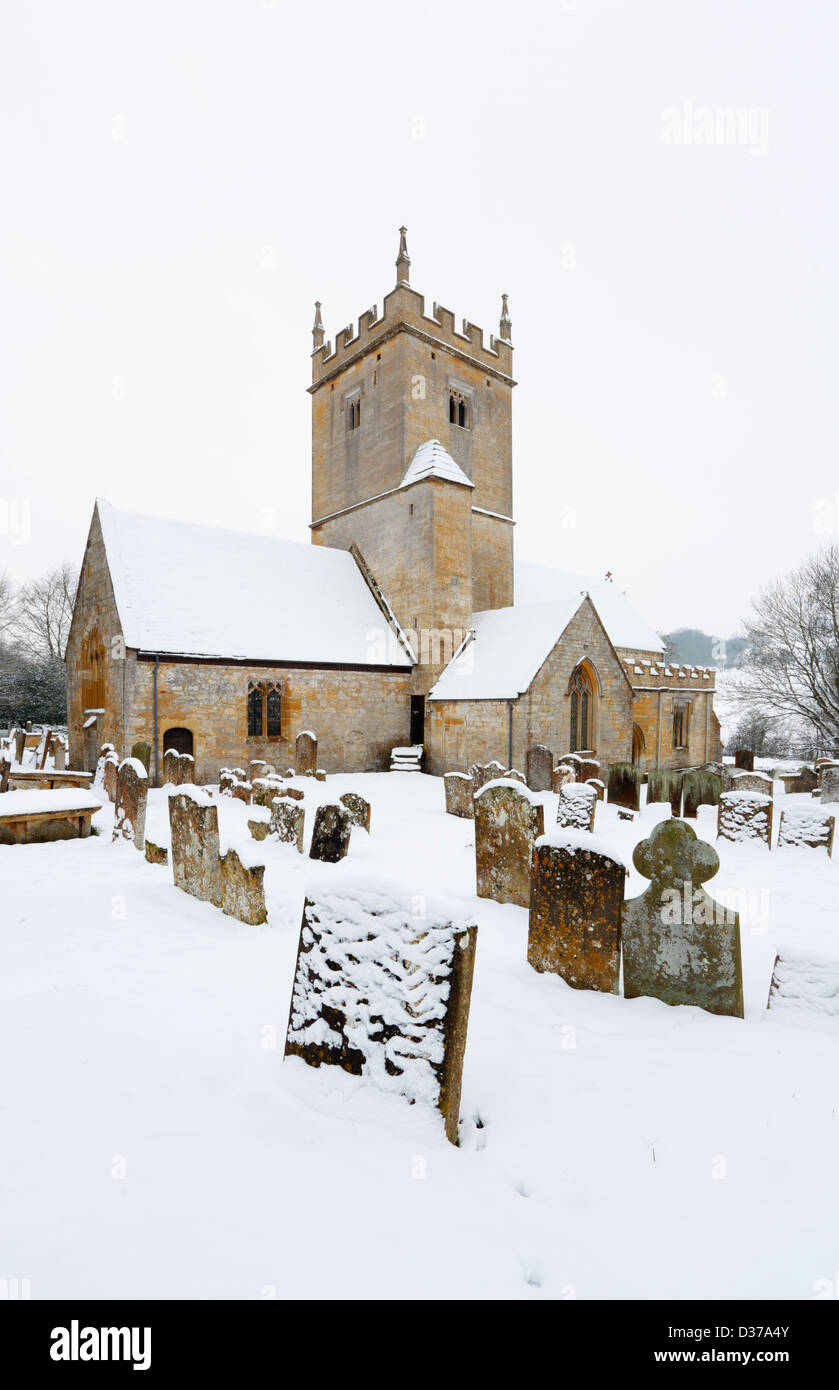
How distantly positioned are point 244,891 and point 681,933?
3748mm

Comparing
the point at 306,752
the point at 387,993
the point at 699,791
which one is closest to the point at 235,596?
the point at 306,752

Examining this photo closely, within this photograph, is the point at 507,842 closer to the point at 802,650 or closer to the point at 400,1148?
the point at 400,1148

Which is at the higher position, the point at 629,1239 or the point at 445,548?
the point at 445,548

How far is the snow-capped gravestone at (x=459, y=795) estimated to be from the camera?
12.0 m

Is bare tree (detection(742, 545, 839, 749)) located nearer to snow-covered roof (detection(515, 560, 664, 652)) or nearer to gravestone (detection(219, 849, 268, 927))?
snow-covered roof (detection(515, 560, 664, 652))

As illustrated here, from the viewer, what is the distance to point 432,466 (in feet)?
71.2

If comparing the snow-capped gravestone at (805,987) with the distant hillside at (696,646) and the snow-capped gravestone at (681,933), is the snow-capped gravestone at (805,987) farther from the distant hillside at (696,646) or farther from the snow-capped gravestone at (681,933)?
the distant hillside at (696,646)

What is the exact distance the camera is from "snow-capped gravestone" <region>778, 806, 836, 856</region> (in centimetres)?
895

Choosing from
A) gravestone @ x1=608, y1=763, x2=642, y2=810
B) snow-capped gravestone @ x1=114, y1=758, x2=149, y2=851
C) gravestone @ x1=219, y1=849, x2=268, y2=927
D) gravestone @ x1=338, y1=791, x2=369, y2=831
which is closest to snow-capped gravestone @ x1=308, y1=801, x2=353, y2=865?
gravestone @ x1=338, y1=791, x2=369, y2=831

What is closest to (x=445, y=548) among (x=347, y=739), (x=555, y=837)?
(x=347, y=739)
